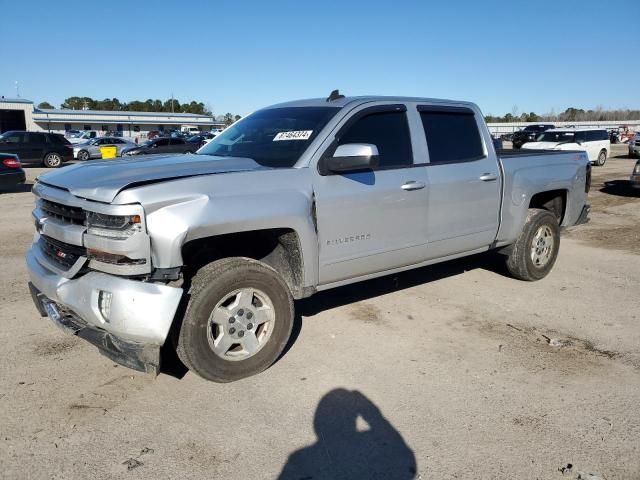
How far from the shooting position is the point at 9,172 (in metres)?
13.4

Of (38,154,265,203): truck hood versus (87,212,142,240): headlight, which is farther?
(38,154,265,203): truck hood

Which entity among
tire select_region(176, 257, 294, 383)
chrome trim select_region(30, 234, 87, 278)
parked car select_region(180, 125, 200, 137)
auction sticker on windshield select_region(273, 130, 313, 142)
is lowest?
tire select_region(176, 257, 294, 383)

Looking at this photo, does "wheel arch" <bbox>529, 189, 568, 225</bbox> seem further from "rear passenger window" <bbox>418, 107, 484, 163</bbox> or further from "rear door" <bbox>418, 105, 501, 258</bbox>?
"rear passenger window" <bbox>418, 107, 484, 163</bbox>

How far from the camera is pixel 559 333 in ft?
15.3

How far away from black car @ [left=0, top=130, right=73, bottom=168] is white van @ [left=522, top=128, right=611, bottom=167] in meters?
21.3

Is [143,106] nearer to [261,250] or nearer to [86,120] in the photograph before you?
[86,120]

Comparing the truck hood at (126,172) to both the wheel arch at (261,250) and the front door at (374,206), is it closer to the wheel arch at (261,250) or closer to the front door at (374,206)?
the wheel arch at (261,250)

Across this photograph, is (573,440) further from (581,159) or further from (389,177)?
(581,159)

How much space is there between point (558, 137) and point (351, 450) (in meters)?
24.5

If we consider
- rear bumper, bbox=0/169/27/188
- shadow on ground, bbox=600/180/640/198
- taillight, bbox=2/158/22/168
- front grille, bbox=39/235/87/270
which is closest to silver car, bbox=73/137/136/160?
taillight, bbox=2/158/22/168

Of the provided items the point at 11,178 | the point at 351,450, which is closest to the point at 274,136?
the point at 351,450

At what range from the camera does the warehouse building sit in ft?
205

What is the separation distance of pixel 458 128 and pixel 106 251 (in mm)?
3515

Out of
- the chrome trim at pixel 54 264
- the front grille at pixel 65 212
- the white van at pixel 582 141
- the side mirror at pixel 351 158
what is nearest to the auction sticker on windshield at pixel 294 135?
the side mirror at pixel 351 158
